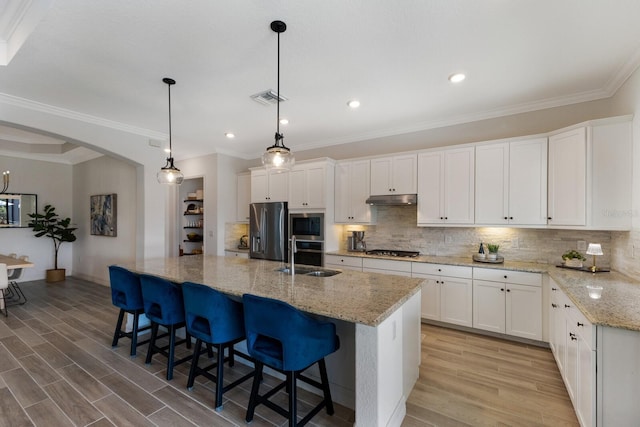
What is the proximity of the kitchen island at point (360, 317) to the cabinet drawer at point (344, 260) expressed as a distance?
142 centimetres

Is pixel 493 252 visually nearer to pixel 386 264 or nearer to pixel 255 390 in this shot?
pixel 386 264

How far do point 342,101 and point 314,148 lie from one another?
6.36 ft

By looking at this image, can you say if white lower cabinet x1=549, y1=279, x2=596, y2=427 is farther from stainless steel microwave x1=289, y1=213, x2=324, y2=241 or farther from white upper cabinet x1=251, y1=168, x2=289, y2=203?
white upper cabinet x1=251, y1=168, x2=289, y2=203

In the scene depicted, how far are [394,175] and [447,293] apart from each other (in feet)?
5.70

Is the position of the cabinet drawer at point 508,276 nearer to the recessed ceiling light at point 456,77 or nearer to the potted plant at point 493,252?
the potted plant at point 493,252

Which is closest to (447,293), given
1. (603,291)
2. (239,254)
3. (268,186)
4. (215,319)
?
(603,291)

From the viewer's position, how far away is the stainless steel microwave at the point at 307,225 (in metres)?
4.65

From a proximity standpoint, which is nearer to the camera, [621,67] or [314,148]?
[621,67]

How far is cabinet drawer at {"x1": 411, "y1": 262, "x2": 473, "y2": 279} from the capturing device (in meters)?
3.47

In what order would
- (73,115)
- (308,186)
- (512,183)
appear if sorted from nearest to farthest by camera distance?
(512,183)
(73,115)
(308,186)

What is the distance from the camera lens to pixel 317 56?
2426mm

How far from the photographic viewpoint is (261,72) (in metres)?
2.68

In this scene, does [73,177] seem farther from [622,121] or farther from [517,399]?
[622,121]

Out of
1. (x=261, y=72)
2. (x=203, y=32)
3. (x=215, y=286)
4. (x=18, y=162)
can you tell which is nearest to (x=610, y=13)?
(x=261, y=72)
